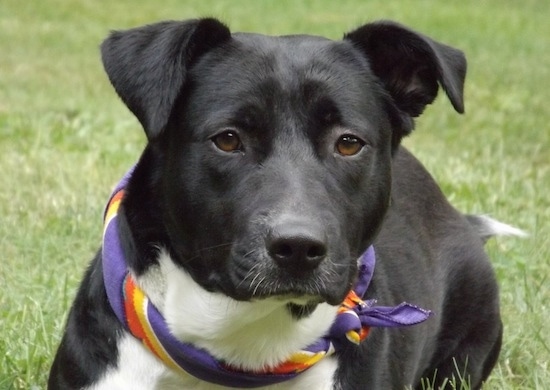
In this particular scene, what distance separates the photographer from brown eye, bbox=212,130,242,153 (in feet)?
11.0

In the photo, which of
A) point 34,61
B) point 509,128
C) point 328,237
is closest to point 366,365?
point 328,237

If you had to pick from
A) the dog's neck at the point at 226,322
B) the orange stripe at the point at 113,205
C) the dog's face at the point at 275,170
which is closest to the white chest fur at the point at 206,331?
the dog's neck at the point at 226,322

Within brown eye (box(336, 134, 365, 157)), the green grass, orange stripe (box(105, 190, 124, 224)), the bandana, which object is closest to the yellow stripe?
the bandana

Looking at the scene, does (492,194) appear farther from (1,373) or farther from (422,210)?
(1,373)

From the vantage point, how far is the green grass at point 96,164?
4.81m

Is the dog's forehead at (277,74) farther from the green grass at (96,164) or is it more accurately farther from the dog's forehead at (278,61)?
the green grass at (96,164)

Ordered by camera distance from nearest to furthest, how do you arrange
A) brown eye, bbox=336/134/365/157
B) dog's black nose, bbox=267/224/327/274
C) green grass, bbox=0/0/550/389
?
dog's black nose, bbox=267/224/327/274, brown eye, bbox=336/134/365/157, green grass, bbox=0/0/550/389

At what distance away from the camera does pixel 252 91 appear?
3408mm

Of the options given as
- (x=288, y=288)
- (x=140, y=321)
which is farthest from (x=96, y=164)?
(x=288, y=288)

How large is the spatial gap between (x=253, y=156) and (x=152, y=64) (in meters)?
0.39

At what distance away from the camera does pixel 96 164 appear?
23.7 feet

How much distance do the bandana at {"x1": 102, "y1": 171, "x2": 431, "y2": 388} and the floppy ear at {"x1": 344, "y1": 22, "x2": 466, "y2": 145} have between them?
59 centimetres

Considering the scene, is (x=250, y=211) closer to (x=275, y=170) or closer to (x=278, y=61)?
(x=275, y=170)

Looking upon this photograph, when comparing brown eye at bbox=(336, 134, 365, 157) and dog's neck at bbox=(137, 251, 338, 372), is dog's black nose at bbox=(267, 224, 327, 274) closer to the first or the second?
dog's neck at bbox=(137, 251, 338, 372)
